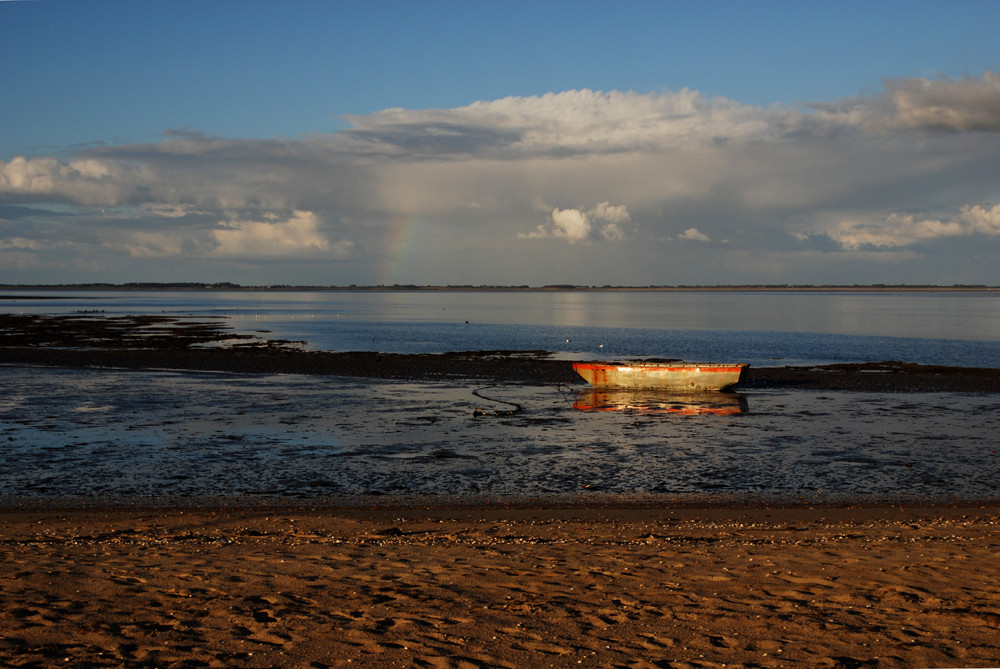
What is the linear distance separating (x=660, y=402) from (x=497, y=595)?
81.2 feet

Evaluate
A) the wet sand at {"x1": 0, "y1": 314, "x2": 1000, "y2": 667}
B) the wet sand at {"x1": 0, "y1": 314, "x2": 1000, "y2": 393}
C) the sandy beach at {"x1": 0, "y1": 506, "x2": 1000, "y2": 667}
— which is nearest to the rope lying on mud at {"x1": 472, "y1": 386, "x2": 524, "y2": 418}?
the wet sand at {"x1": 0, "y1": 314, "x2": 1000, "y2": 393}

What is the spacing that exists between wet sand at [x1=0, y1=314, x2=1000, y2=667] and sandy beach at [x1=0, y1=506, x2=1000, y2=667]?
3cm

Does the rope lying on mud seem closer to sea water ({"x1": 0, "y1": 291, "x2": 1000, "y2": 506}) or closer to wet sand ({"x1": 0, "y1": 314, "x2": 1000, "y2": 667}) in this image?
sea water ({"x1": 0, "y1": 291, "x2": 1000, "y2": 506})

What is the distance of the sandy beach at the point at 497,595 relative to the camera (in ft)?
23.8

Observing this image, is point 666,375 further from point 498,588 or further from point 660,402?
point 498,588

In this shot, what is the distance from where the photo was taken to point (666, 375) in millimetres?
36125

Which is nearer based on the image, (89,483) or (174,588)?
(174,588)

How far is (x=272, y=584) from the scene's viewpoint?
9.12 meters

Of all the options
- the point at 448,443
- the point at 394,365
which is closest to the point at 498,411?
the point at 448,443

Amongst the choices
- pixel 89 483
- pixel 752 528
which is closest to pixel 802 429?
pixel 752 528

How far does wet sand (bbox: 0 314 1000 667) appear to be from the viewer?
286 inches

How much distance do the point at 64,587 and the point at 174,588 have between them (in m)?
1.17

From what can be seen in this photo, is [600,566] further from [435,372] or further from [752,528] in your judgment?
[435,372]

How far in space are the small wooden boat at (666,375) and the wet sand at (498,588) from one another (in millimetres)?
20924
